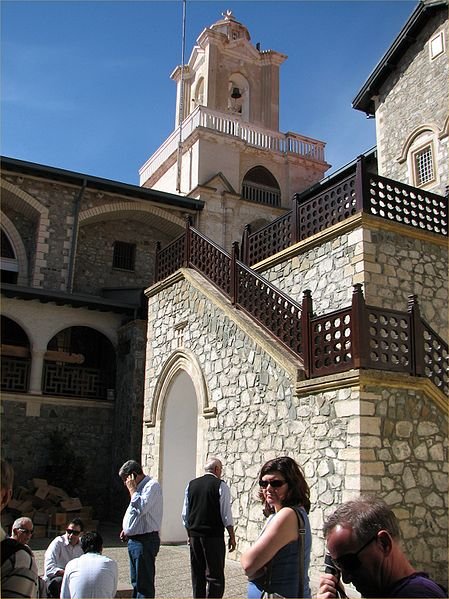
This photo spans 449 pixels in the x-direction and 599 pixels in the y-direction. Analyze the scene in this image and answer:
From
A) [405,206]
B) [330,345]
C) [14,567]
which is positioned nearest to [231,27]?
[405,206]

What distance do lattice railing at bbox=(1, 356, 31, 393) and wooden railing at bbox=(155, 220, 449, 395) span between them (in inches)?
353

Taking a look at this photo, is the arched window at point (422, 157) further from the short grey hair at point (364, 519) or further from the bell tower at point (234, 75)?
the short grey hair at point (364, 519)

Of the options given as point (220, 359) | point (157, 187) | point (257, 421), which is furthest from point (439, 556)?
point (157, 187)

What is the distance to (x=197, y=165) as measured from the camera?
21.0m

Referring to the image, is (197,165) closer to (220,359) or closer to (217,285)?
(217,285)

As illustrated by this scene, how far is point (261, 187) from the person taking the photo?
74.3 feet

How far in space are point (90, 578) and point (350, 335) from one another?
4.16m

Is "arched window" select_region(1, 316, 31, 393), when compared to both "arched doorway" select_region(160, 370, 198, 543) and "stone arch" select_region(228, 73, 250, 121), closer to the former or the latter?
"arched doorway" select_region(160, 370, 198, 543)

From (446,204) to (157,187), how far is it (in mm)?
15031

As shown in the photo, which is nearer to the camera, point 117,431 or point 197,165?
point 117,431

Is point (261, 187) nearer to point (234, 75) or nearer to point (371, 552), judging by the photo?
point (234, 75)

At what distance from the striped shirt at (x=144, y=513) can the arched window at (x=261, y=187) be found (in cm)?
1688

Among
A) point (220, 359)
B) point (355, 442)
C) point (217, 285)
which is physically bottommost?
point (355, 442)

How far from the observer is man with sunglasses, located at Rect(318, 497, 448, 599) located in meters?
2.11
